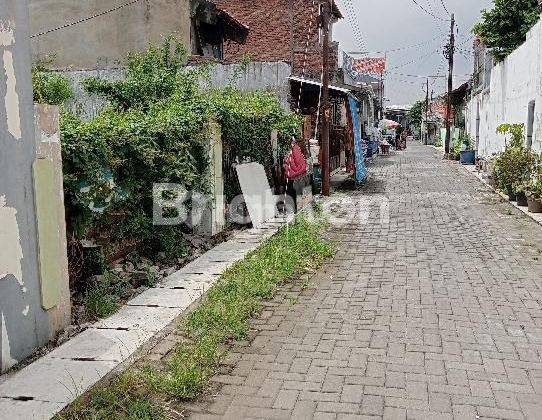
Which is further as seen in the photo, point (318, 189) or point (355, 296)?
point (318, 189)

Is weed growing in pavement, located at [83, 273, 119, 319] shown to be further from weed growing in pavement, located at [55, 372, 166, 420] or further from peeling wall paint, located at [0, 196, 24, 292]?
weed growing in pavement, located at [55, 372, 166, 420]

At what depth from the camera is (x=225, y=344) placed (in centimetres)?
522

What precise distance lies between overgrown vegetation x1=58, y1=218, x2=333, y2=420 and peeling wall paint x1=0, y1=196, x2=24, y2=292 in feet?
4.16

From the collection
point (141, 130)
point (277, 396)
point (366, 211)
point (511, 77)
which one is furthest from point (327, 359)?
point (511, 77)

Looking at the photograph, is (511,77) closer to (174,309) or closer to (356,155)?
(356,155)

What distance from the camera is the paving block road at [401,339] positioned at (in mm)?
4066

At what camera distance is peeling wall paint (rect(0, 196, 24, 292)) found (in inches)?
178

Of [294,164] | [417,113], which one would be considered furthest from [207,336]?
[417,113]

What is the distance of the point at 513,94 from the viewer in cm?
1825

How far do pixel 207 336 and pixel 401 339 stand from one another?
1.86 metres

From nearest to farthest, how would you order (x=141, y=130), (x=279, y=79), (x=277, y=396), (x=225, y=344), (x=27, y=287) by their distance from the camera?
(x=277, y=396), (x=27, y=287), (x=225, y=344), (x=141, y=130), (x=279, y=79)

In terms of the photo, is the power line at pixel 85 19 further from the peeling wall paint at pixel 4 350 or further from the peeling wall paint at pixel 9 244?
the peeling wall paint at pixel 4 350

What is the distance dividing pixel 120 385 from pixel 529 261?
6486mm

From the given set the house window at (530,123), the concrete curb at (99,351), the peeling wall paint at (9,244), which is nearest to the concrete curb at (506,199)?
the house window at (530,123)
